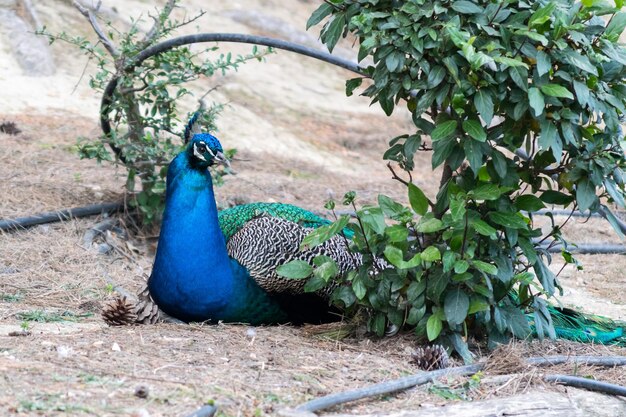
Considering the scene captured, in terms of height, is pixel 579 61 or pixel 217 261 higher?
pixel 579 61

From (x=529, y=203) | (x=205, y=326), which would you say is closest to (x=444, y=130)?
(x=529, y=203)

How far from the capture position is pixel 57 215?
258 inches

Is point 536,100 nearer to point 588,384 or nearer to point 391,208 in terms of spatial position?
point 391,208

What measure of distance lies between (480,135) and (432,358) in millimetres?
916

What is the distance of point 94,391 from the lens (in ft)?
10.9

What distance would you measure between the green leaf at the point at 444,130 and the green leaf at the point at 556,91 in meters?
0.38

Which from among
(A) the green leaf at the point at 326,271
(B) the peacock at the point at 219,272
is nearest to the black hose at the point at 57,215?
(B) the peacock at the point at 219,272

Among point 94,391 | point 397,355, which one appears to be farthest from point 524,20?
point 94,391

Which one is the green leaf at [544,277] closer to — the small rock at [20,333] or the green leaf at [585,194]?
the green leaf at [585,194]

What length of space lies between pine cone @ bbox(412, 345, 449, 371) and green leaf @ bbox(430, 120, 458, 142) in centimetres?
85

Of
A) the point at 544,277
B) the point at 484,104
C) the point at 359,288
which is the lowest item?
the point at 359,288

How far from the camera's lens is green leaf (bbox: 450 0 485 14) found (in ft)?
12.9

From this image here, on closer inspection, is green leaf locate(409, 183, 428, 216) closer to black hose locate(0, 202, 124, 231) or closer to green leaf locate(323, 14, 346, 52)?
green leaf locate(323, 14, 346, 52)

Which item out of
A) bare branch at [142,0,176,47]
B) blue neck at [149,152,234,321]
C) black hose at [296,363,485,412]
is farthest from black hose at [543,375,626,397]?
bare branch at [142,0,176,47]
